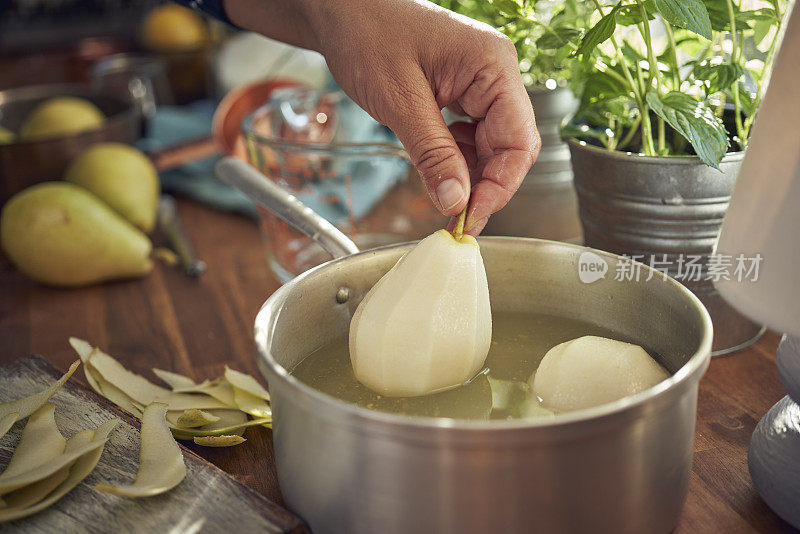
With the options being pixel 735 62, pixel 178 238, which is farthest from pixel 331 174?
pixel 735 62

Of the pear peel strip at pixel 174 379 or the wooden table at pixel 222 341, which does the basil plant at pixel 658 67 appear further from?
the pear peel strip at pixel 174 379

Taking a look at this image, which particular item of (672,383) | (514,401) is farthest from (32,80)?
(672,383)

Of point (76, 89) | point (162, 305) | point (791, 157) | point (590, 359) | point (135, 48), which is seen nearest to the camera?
point (791, 157)

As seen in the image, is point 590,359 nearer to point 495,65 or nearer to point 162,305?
point 495,65

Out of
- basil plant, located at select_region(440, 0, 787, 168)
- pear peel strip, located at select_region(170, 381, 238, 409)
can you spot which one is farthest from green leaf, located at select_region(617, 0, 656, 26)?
pear peel strip, located at select_region(170, 381, 238, 409)

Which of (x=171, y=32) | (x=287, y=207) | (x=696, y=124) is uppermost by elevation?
(x=696, y=124)

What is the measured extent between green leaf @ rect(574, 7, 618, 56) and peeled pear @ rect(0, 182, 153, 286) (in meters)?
0.49

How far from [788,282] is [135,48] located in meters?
1.60

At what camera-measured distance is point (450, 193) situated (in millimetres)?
460

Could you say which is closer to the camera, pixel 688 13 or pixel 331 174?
pixel 688 13

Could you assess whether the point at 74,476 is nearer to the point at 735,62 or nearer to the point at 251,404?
the point at 251,404

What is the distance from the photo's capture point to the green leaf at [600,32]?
1.54 ft

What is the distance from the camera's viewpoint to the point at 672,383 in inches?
12.6

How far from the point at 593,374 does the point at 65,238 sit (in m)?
0.54
